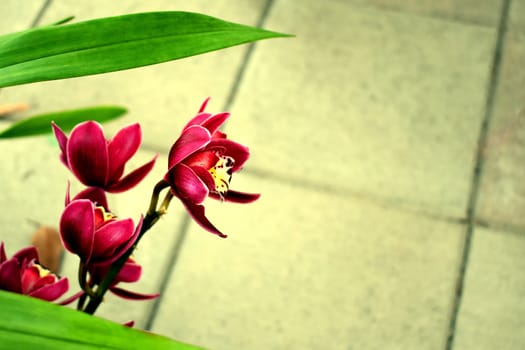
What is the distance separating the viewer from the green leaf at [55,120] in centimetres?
102

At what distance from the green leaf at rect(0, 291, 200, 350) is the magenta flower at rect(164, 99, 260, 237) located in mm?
161

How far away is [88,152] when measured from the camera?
26.6 inches

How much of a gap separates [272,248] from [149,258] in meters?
0.29

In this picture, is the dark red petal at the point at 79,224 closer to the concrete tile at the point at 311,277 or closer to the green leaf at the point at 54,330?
the green leaf at the point at 54,330

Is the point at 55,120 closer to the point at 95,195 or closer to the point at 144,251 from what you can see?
the point at 95,195

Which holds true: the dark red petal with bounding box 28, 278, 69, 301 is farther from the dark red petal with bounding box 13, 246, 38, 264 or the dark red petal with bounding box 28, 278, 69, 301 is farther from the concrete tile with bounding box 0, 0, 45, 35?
the concrete tile with bounding box 0, 0, 45, 35

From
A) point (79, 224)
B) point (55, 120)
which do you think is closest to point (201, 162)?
point (79, 224)

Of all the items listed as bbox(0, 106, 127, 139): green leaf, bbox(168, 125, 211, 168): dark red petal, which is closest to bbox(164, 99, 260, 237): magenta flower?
bbox(168, 125, 211, 168): dark red petal

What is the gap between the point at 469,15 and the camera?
224 centimetres

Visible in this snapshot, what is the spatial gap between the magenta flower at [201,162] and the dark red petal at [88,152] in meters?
0.06

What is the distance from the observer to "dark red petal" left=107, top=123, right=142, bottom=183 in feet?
2.27

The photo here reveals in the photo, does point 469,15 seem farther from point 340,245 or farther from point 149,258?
point 149,258

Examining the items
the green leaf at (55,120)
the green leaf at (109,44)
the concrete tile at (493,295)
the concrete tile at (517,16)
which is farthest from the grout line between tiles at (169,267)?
the concrete tile at (517,16)

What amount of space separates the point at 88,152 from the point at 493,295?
1.23 metres
